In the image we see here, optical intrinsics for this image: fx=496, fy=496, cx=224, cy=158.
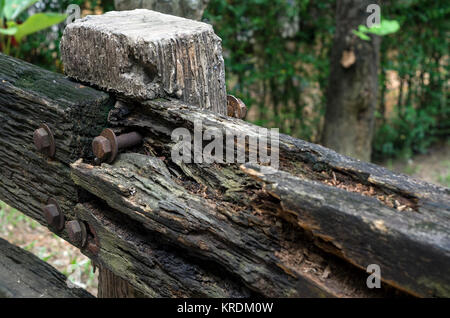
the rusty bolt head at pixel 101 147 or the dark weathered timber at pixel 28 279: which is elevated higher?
the rusty bolt head at pixel 101 147

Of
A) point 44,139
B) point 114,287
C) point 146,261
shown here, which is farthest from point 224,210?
point 114,287

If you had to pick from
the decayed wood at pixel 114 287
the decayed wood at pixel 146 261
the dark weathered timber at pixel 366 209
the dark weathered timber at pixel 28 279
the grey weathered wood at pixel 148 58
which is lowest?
the decayed wood at pixel 114 287

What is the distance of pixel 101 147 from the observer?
5.73ft

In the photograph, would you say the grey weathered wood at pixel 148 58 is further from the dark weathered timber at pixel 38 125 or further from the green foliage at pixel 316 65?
the green foliage at pixel 316 65

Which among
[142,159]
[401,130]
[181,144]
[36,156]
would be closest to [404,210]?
[181,144]

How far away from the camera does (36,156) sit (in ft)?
6.42

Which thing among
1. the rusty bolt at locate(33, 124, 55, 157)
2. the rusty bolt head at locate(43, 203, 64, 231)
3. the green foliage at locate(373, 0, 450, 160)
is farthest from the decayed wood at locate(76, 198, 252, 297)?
the green foliage at locate(373, 0, 450, 160)

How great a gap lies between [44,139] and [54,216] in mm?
309

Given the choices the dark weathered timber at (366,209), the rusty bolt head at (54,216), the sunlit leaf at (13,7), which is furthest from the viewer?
the sunlit leaf at (13,7)

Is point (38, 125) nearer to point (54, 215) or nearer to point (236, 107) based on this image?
point (54, 215)

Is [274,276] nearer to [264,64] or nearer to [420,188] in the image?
[420,188]

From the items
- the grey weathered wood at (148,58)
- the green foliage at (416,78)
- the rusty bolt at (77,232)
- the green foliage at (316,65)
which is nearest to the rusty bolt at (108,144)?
the grey weathered wood at (148,58)

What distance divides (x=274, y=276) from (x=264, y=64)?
172 inches

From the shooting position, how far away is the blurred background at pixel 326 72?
4535mm
